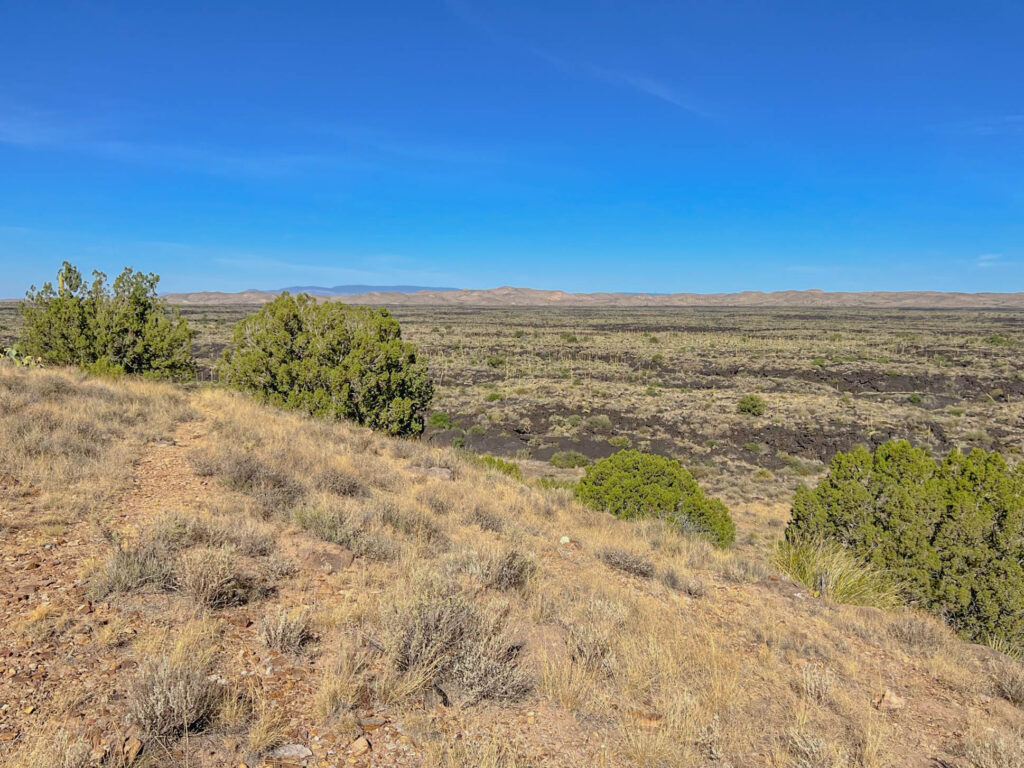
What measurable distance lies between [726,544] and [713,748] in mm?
7433

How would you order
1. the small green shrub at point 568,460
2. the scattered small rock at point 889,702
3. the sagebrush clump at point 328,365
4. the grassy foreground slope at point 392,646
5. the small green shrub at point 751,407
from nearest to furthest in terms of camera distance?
the grassy foreground slope at point 392,646 → the scattered small rock at point 889,702 → the sagebrush clump at point 328,365 → the small green shrub at point 568,460 → the small green shrub at point 751,407

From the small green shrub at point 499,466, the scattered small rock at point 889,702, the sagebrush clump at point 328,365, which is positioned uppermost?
the sagebrush clump at point 328,365

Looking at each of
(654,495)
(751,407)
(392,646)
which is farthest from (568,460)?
(392,646)

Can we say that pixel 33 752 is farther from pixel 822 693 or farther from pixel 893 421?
pixel 893 421

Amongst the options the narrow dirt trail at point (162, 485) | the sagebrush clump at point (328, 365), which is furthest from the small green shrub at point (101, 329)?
the narrow dirt trail at point (162, 485)

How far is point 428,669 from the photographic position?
3531 millimetres

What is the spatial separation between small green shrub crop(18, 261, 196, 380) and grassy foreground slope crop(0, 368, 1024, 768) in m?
8.39

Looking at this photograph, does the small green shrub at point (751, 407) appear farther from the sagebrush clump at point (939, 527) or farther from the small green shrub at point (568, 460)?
the sagebrush clump at point (939, 527)

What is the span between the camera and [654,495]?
428 inches

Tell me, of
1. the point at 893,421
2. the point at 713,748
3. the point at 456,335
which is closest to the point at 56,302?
the point at 713,748

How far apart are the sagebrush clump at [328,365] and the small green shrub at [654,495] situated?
17.4 ft

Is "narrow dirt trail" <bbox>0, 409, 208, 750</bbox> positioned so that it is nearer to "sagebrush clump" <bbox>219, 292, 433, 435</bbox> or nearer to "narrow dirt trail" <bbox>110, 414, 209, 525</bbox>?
"narrow dirt trail" <bbox>110, 414, 209, 525</bbox>

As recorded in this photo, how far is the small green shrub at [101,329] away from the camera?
14500mm

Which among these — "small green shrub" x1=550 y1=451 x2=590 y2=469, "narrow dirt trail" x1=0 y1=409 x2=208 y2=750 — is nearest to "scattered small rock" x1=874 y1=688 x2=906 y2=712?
"narrow dirt trail" x1=0 y1=409 x2=208 y2=750
